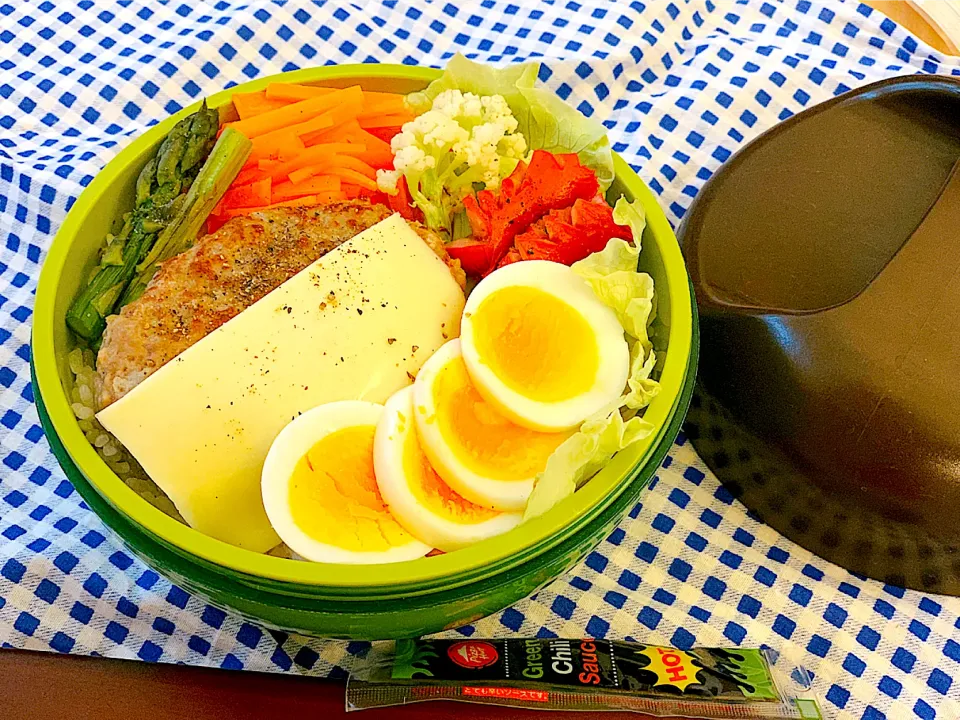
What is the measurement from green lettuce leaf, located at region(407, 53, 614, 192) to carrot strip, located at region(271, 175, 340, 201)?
234mm

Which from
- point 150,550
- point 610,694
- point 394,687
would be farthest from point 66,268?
point 610,694

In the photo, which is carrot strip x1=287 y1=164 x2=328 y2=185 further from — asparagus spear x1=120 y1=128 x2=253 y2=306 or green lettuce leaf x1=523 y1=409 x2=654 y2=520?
green lettuce leaf x1=523 y1=409 x2=654 y2=520

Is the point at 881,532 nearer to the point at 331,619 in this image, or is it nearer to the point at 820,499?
the point at 820,499

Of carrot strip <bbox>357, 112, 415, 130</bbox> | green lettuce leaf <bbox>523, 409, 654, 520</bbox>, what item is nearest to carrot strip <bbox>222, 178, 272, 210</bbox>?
carrot strip <bbox>357, 112, 415, 130</bbox>

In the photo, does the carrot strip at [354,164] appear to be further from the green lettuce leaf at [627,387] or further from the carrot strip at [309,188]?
the green lettuce leaf at [627,387]

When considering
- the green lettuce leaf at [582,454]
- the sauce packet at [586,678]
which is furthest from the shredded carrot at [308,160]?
the sauce packet at [586,678]

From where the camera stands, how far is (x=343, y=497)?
1.16 meters

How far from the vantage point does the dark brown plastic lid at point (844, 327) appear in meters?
1.31

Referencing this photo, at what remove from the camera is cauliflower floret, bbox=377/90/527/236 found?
4.97 feet

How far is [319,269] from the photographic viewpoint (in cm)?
133

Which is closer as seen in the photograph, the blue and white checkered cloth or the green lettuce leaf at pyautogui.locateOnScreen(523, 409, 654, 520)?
the green lettuce leaf at pyautogui.locateOnScreen(523, 409, 654, 520)

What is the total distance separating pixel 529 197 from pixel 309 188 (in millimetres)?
413

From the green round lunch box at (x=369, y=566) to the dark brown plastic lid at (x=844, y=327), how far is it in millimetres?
171

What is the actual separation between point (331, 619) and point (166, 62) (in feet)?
5.13
